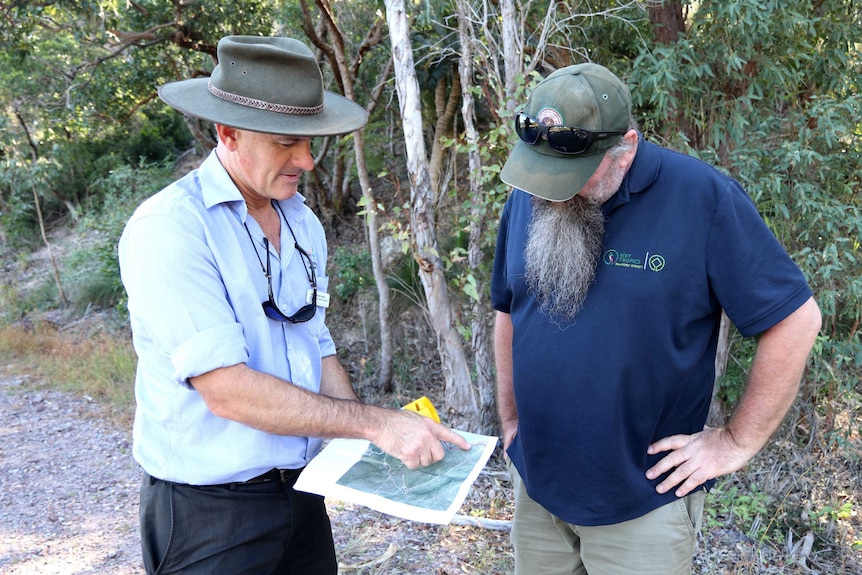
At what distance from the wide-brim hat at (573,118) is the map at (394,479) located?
789 millimetres

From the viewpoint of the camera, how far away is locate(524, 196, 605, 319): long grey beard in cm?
203

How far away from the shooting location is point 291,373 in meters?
2.07

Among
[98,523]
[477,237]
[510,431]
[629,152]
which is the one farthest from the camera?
[477,237]

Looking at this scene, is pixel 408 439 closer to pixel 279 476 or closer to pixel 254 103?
pixel 279 476

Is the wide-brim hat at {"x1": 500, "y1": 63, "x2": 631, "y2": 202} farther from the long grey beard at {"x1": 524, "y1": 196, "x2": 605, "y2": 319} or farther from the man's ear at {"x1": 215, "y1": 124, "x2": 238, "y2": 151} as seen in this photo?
the man's ear at {"x1": 215, "y1": 124, "x2": 238, "y2": 151}

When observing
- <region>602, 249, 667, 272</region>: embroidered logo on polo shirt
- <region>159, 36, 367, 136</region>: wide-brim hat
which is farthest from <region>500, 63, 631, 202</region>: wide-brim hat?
<region>159, 36, 367, 136</region>: wide-brim hat

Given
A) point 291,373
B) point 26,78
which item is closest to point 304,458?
point 291,373

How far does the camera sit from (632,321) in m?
1.96

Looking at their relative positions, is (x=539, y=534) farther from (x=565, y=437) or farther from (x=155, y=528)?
(x=155, y=528)

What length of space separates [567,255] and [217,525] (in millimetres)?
1322

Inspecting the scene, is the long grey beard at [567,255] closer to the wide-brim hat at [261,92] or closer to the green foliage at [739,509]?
the wide-brim hat at [261,92]

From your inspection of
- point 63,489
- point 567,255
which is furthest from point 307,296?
point 63,489

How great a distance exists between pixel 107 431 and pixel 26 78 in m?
6.39

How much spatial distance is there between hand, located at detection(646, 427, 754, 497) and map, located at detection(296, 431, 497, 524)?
52 cm
